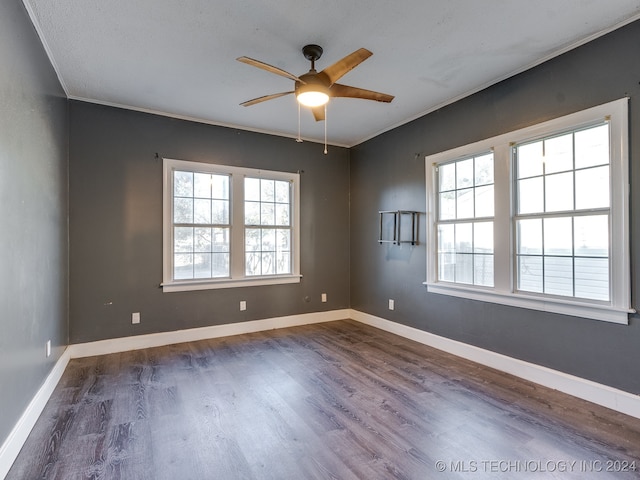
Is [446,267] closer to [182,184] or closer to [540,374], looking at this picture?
[540,374]

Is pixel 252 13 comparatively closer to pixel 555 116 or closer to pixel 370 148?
pixel 555 116

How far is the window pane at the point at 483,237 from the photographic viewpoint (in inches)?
135

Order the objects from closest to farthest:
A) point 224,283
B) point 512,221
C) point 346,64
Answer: point 346,64 < point 512,221 < point 224,283

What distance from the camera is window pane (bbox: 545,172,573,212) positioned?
279 centimetres

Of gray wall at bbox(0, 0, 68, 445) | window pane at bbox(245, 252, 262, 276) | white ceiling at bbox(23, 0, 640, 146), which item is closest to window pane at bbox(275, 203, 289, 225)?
window pane at bbox(245, 252, 262, 276)

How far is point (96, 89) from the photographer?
3406 mm

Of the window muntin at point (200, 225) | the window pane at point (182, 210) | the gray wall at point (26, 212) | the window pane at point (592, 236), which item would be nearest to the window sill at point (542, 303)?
the window pane at point (592, 236)

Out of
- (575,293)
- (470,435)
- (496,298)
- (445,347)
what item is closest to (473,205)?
(496,298)

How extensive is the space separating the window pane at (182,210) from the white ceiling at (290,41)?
45.4 inches

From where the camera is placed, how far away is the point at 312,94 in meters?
2.51

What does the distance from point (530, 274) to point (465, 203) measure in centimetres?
99

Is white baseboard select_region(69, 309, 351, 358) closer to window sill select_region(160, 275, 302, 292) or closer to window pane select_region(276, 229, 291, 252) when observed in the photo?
window sill select_region(160, 275, 302, 292)

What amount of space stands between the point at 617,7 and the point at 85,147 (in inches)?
187

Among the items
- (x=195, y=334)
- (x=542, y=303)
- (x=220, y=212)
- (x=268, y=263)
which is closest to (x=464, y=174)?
(x=542, y=303)
